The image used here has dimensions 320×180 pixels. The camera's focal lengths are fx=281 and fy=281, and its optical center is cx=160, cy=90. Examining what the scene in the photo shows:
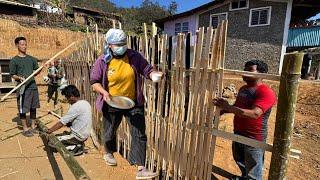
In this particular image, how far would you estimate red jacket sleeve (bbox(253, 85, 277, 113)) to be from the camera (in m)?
3.15

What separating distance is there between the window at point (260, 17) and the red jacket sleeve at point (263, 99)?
15.6 meters

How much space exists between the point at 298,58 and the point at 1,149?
17.7 feet

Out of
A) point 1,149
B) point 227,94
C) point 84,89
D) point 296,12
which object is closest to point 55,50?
point 227,94

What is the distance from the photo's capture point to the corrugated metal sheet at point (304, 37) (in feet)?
60.8

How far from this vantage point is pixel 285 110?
2.08m

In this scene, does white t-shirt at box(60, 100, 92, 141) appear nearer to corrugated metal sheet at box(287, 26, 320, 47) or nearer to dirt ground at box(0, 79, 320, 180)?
dirt ground at box(0, 79, 320, 180)

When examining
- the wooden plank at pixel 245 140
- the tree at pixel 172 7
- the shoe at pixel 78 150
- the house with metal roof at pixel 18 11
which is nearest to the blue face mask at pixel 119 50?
the wooden plank at pixel 245 140

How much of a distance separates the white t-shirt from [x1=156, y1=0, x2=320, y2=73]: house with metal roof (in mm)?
12394

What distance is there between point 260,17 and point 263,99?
16.4m

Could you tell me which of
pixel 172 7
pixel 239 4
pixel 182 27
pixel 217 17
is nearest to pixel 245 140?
pixel 239 4

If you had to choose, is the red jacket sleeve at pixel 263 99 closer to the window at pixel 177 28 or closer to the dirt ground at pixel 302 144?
the dirt ground at pixel 302 144

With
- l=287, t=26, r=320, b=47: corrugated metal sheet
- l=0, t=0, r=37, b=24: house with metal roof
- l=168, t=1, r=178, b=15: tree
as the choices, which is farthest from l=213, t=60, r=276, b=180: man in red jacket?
l=168, t=1, r=178, b=15: tree

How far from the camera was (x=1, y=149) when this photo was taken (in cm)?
534

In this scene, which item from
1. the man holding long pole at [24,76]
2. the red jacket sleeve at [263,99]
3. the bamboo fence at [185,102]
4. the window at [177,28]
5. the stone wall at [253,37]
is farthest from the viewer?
the window at [177,28]
